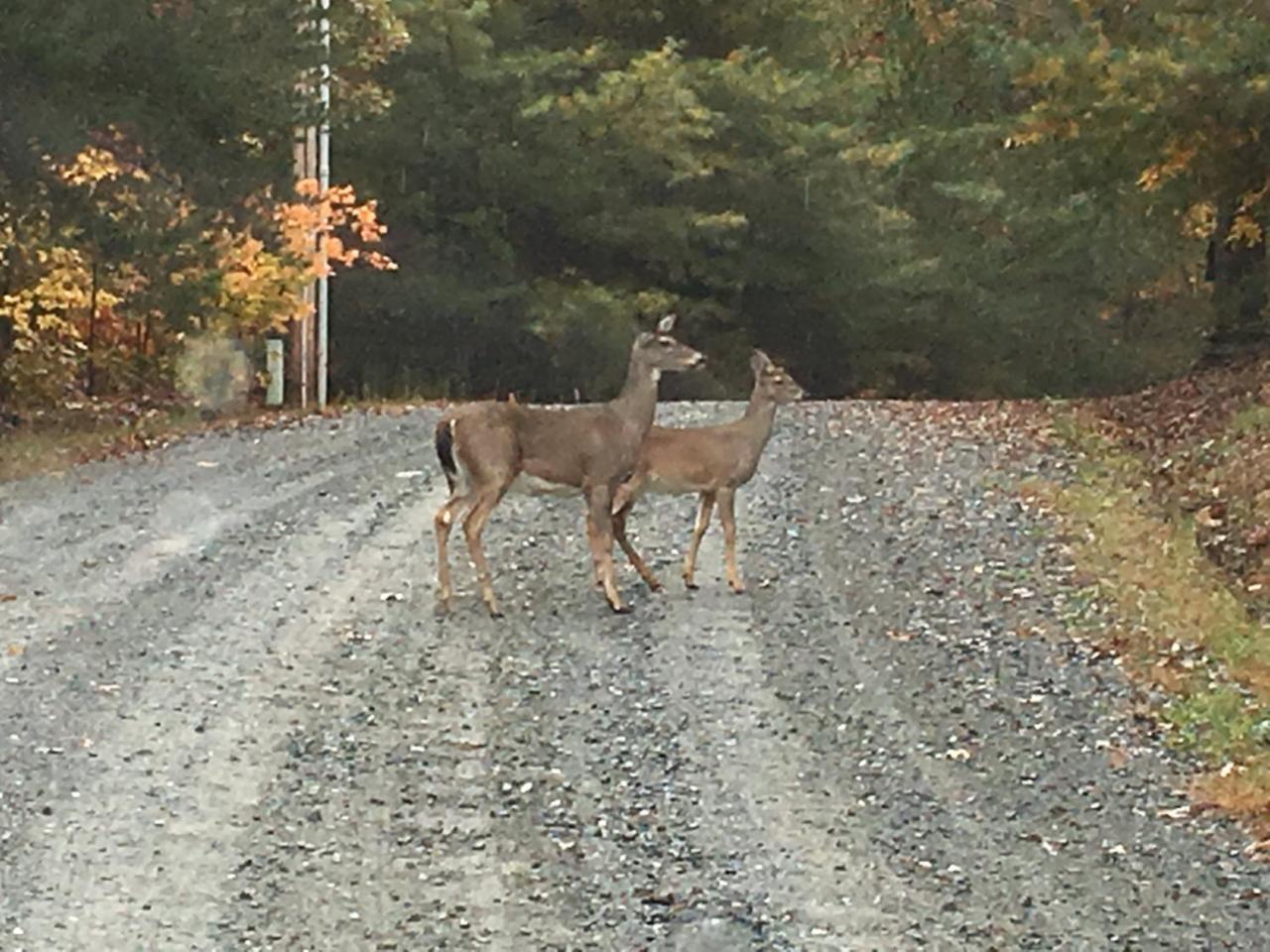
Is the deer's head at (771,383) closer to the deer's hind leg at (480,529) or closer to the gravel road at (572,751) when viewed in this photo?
the gravel road at (572,751)

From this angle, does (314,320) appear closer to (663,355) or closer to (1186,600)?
(663,355)

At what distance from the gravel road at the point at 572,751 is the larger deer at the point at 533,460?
365mm

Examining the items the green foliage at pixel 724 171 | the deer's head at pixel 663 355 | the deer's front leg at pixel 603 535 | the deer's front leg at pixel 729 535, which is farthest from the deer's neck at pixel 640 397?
the green foliage at pixel 724 171

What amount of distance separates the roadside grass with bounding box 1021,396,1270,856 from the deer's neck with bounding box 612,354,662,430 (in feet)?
8.48

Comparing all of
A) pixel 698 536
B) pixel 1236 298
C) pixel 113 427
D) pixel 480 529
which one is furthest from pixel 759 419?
pixel 1236 298

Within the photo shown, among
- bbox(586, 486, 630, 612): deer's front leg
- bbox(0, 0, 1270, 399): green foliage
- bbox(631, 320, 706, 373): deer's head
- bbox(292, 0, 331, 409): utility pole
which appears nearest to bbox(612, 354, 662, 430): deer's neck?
bbox(631, 320, 706, 373): deer's head

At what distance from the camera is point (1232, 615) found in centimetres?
1187

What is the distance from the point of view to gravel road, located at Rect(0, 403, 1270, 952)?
687 cm

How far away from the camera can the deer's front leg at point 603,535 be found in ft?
37.3

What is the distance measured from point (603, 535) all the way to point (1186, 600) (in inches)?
126

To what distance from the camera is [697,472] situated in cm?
1195

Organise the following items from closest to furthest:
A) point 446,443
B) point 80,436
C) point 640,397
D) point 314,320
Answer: point 446,443
point 640,397
point 80,436
point 314,320

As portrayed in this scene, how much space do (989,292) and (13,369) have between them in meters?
17.7

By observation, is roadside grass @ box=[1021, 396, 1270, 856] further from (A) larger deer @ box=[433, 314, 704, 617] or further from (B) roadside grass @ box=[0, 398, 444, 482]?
(B) roadside grass @ box=[0, 398, 444, 482]
